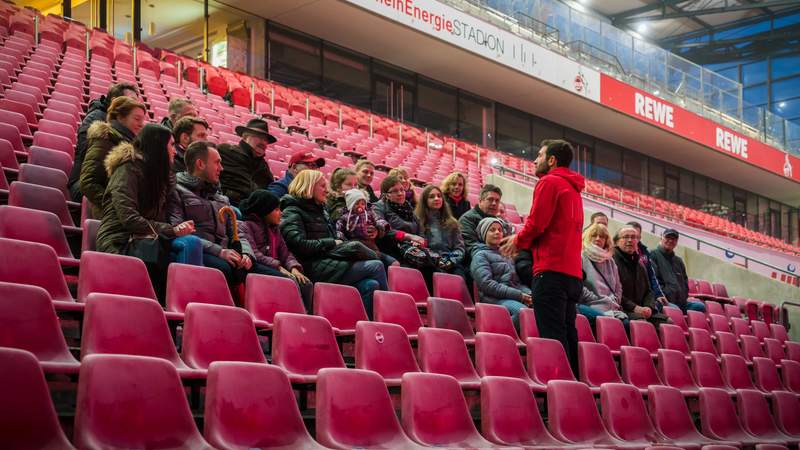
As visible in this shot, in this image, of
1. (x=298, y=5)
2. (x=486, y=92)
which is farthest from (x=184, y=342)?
(x=486, y=92)

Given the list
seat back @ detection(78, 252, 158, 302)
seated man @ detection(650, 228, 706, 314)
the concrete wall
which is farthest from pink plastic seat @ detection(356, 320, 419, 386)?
the concrete wall

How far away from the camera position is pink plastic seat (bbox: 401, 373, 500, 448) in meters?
2.74

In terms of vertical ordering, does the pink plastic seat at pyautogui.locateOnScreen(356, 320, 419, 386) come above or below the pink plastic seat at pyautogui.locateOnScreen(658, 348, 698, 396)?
above

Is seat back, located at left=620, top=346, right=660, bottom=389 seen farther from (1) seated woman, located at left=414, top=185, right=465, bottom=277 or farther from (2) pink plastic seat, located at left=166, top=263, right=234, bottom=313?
(2) pink plastic seat, located at left=166, top=263, right=234, bottom=313

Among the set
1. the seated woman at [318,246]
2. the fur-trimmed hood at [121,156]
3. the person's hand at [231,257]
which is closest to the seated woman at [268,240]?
the seated woman at [318,246]

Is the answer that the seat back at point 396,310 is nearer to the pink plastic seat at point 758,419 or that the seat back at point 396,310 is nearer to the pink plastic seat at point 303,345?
the pink plastic seat at point 303,345

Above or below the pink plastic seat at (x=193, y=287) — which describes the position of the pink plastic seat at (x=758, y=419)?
below

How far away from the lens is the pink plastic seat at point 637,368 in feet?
14.4

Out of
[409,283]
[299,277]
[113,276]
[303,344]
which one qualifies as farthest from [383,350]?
[409,283]

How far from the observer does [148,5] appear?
14.0m

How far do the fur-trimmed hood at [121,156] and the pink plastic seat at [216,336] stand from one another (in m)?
0.98

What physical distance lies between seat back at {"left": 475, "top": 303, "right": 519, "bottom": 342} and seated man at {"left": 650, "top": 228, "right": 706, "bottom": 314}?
7.97ft

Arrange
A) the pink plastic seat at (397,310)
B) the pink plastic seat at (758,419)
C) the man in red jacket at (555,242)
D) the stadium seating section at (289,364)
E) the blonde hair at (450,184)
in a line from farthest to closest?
the blonde hair at (450,184)
the pink plastic seat at (758,419)
the pink plastic seat at (397,310)
the man in red jacket at (555,242)
the stadium seating section at (289,364)

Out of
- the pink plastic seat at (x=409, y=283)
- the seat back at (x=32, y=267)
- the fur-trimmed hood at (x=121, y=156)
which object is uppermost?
the fur-trimmed hood at (x=121, y=156)
